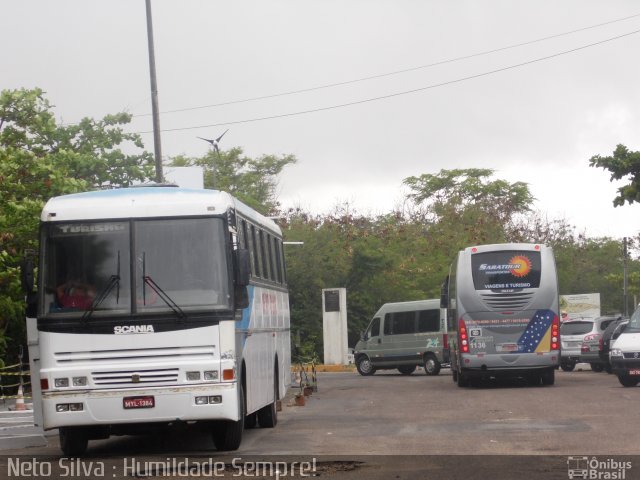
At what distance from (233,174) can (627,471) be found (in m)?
67.4

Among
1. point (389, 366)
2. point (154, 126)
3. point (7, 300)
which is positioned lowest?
point (389, 366)

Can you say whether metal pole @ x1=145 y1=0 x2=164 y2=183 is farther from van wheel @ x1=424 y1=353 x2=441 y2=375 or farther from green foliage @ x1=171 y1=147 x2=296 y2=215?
green foliage @ x1=171 y1=147 x2=296 y2=215

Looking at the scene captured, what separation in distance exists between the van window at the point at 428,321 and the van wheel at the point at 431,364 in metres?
0.87

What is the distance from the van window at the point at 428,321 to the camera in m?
40.4

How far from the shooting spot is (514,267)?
94.8 feet

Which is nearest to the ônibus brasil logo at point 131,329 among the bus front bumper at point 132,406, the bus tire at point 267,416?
the bus front bumper at point 132,406

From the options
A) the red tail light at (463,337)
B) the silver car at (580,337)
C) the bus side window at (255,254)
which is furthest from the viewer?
the silver car at (580,337)

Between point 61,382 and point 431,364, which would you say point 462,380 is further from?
point 61,382

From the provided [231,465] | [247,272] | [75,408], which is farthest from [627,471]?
[75,408]

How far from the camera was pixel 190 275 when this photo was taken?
1425cm

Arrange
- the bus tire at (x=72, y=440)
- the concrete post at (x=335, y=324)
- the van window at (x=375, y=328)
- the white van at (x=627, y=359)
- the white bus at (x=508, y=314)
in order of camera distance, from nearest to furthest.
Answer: the bus tire at (x=72, y=440)
the white van at (x=627, y=359)
the white bus at (x=508, y=314)
the van window at (x=375, y=328)
the concrete post at (x=335, y=324)

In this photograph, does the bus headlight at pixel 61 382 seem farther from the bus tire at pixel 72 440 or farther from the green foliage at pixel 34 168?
the green foliage at pixel 34 168

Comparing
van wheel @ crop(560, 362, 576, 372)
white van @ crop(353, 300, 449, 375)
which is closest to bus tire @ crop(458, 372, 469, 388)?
white van @ crop(353, 300, 449, 375)

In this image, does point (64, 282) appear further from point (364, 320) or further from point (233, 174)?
point (233, 174)
